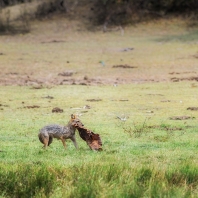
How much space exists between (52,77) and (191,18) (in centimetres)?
1597

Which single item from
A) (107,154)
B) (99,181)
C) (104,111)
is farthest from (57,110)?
(99,181)

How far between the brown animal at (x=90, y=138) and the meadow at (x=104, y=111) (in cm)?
24

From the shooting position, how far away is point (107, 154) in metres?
10.5

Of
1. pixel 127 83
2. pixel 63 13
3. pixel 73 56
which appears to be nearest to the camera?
pixel 127 83

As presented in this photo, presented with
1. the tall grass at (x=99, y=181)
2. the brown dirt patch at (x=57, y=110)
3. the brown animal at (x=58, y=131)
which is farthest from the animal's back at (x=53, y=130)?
the brown dirt patch at (x=57, y=110)

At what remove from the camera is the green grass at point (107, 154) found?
27.9ft

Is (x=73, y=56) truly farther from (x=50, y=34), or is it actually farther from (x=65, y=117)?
(x=65, y=117)

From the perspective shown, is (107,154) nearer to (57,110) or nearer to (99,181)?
(99,181)

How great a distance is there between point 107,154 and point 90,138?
1.43 ft

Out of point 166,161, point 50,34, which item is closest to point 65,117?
point 166,161

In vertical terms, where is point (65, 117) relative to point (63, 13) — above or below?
below

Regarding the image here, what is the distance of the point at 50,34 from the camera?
37.3 meters

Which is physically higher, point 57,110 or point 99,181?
point 99,181

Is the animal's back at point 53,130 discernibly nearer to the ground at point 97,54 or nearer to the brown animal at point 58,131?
the brown animal at point 58,131
